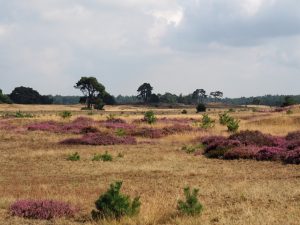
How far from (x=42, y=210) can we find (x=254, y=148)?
49.3ft

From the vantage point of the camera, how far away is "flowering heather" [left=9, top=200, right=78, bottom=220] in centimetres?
1153

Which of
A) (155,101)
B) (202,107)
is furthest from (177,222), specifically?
(155,101)

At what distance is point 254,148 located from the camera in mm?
24531

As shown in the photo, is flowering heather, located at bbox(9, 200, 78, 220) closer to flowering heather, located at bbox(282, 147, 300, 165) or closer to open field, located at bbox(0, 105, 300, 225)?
open field, located at bbox(0, 105, 300, 225)

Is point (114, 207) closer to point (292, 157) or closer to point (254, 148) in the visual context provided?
point (292, 157)

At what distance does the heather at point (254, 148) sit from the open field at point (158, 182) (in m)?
0.80

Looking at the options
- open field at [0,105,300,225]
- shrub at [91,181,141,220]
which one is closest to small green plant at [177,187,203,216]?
open field at [0,105,300,225]

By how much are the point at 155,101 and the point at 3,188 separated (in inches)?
6319

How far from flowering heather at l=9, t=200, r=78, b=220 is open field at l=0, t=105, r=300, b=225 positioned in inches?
11.2

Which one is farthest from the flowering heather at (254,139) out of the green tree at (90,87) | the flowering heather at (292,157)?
the green tree at (90,87)

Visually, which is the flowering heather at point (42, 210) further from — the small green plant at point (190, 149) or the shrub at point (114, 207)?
the small green plant at point (190, 149)

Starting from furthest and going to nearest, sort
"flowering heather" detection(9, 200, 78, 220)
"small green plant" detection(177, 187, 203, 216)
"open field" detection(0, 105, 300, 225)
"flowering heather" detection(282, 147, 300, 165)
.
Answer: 1. "flowering heather" detection(282, 147, 300, 165)
2. "flowering heather" detection(9, 200, 78, 220)
3. "open field" detection(0, 105, 300, 225)
4. "small green plant" detection(177, 187, 203, 216)

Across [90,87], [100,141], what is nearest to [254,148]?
[100,141]

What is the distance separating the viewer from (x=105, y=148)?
94.2ft
